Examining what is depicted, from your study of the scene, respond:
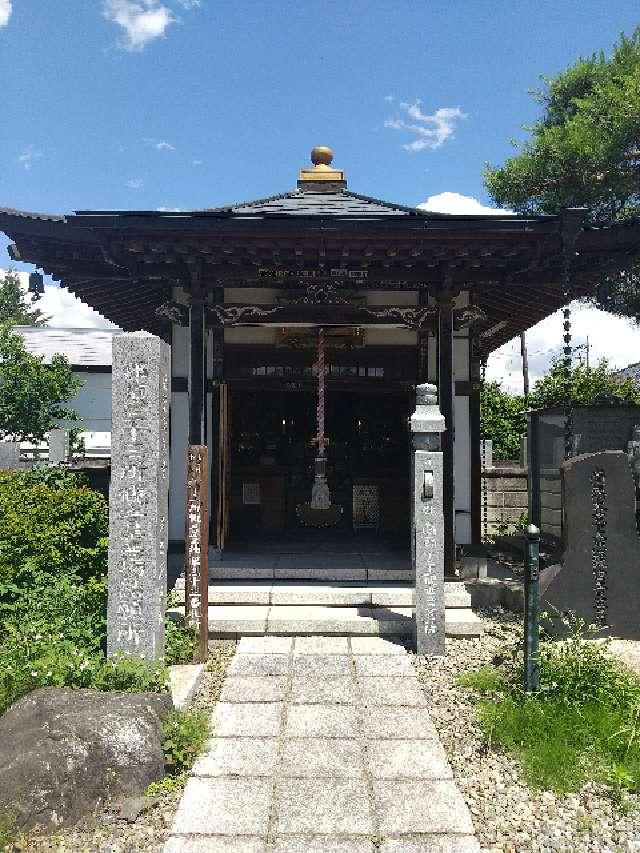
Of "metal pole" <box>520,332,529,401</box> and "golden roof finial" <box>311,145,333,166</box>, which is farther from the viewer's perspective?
"metal pole" <box>520,332,529,401</box>

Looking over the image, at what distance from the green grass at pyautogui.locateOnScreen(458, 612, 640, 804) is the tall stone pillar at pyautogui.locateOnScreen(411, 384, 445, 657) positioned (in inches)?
25.5

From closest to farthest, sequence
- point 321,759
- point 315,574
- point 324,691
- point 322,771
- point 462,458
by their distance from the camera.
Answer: point 322,771
point 321,759
point 324,691
point 315,574
point 462,458

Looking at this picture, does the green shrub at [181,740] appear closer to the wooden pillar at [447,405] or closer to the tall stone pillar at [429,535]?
the tall stone pillar at [429,535]

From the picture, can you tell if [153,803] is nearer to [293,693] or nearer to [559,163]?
[293,693]

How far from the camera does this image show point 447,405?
748cm

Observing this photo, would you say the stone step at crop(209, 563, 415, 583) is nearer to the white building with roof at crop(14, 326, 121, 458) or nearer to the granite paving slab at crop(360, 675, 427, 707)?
the granite paving slab at crop(360, 675, 427, 707)

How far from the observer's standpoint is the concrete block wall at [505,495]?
11.9 metres

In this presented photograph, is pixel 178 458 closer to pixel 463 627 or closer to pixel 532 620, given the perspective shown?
pixel 463 627

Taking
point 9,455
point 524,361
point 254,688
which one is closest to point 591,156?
point 254,688

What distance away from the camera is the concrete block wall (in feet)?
38.9

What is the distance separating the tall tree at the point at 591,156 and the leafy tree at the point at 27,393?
1310cm

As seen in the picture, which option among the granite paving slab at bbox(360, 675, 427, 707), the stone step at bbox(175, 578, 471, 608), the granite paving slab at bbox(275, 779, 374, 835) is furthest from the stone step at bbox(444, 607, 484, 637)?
the granite paving slab at bbox(275, 779, 374, 835)

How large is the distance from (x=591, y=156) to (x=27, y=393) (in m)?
15.2

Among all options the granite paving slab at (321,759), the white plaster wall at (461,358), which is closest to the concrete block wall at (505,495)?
the white plaster wall at (461,358)
